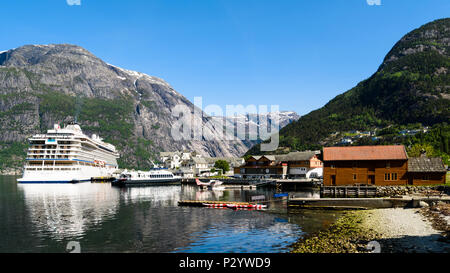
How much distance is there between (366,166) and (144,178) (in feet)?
270

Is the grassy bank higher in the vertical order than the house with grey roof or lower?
lower

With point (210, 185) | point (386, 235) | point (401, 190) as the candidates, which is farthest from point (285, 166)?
point (386, 235)

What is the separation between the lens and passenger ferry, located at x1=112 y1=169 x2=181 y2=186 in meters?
118

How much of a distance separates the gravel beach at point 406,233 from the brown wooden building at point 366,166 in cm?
2736

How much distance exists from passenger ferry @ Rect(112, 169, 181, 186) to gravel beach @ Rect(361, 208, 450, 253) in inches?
3751

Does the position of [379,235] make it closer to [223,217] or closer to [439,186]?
[223,217]

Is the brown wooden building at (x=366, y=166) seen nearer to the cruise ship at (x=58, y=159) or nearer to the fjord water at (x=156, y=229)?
the fjord water at (x=156, y=229)

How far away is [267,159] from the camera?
122000mm

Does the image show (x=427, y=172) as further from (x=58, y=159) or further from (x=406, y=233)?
(x=58, y=159)

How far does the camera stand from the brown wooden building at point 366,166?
64.5m

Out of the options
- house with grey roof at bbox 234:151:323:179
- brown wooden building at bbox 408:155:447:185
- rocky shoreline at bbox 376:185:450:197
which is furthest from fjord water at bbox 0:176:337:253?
house with grey roof at bbox 234:151:323:179

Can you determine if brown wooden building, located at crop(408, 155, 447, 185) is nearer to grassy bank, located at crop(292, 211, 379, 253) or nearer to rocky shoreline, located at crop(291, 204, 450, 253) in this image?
rocky shoreline, located at crop(291, 204, 450, 253)
